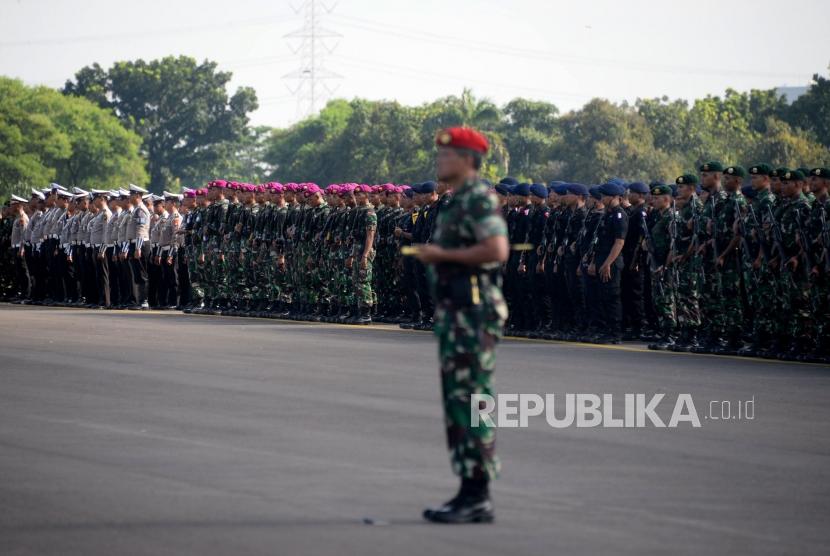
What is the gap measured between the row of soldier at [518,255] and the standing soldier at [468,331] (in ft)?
34.9

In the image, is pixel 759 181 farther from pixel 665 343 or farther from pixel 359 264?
pixel 359 264

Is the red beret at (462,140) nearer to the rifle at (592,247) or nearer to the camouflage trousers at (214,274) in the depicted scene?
the rifle at (592,247)

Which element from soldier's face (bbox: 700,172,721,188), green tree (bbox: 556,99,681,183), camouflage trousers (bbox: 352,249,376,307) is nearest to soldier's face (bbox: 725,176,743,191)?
soldier's face (bbox: 700,172,721,188)

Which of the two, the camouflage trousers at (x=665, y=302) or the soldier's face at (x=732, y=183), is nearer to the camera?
the soldier's face at (x=732, y=183)

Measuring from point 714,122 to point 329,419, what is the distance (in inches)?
3477

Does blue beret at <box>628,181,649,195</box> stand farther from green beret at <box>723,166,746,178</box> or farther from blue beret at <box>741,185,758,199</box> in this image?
green beret at <box>723,166,746,178</box>

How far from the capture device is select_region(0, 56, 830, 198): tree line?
76.2 meters

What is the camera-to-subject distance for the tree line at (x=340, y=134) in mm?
76219

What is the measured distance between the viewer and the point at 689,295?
19719 millimetres

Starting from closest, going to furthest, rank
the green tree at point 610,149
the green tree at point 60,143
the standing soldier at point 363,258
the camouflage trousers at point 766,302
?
the camouflage trousers at point 766,302 < the standing soldier at point 363,258 < the green tree at point 610,149 < the green tree at point 60,143

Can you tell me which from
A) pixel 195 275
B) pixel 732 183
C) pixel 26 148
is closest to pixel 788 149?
pixel 195 275

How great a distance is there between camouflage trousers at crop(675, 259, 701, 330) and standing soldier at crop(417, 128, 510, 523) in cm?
1159

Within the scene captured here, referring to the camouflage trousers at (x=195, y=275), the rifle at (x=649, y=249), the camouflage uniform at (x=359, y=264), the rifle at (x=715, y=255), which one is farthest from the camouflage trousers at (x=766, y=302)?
the camouflage trousers at (x=195, y=275)

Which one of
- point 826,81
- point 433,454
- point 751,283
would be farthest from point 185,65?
point 433,454
